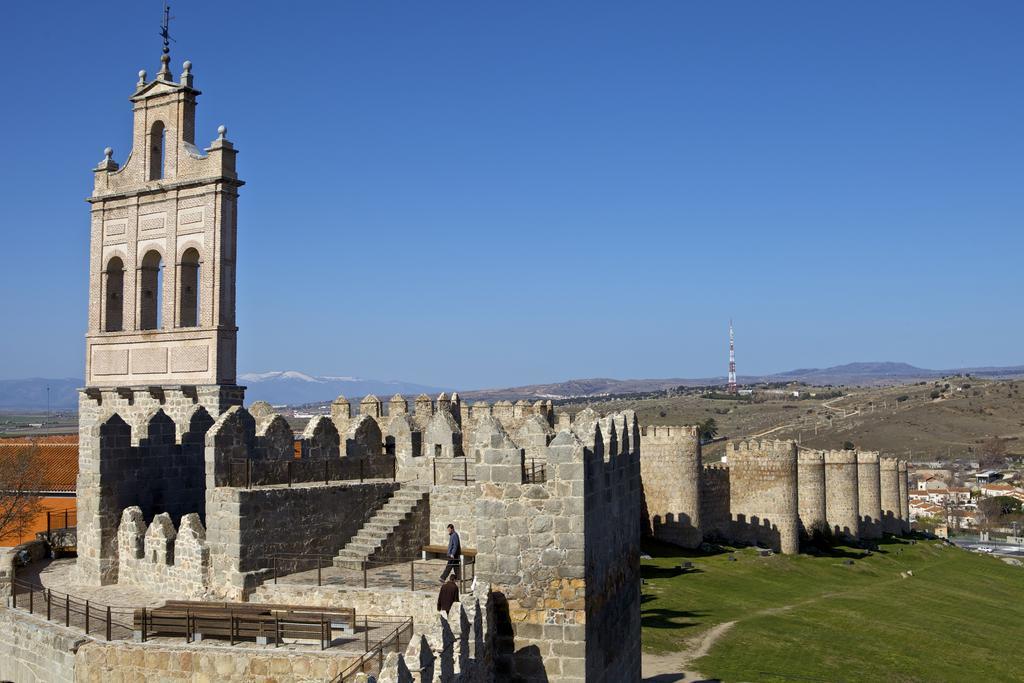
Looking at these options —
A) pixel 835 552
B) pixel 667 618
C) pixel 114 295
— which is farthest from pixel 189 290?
pixel 835 552

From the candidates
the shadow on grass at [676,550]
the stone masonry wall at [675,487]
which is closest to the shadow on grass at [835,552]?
the shadow on grass at [676,550]

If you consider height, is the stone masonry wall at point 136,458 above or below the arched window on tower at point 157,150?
below

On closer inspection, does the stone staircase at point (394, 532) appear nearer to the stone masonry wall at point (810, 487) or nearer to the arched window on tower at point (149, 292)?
the arched window on tower at point (149, 292)

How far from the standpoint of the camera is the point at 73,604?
15.0 metres

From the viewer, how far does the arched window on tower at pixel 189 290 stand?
20.5 m

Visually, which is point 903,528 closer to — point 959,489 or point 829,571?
point 829,571

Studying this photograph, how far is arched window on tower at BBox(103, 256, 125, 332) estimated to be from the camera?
21.3 metres

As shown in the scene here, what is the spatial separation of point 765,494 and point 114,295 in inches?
1037

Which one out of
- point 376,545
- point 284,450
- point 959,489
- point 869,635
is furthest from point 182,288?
point 959,489

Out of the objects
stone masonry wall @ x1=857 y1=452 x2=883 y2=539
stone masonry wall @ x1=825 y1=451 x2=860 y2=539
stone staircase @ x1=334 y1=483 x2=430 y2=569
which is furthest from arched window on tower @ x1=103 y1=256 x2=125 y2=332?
stone masonry wall @ x1=857 y1=452 x2=883 y2=539

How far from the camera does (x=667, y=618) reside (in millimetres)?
23562

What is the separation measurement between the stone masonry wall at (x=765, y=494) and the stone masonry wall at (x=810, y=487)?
3606 mm

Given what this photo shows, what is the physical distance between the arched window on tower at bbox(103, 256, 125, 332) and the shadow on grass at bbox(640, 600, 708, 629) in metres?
13.3

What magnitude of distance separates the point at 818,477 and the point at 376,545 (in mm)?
30389
